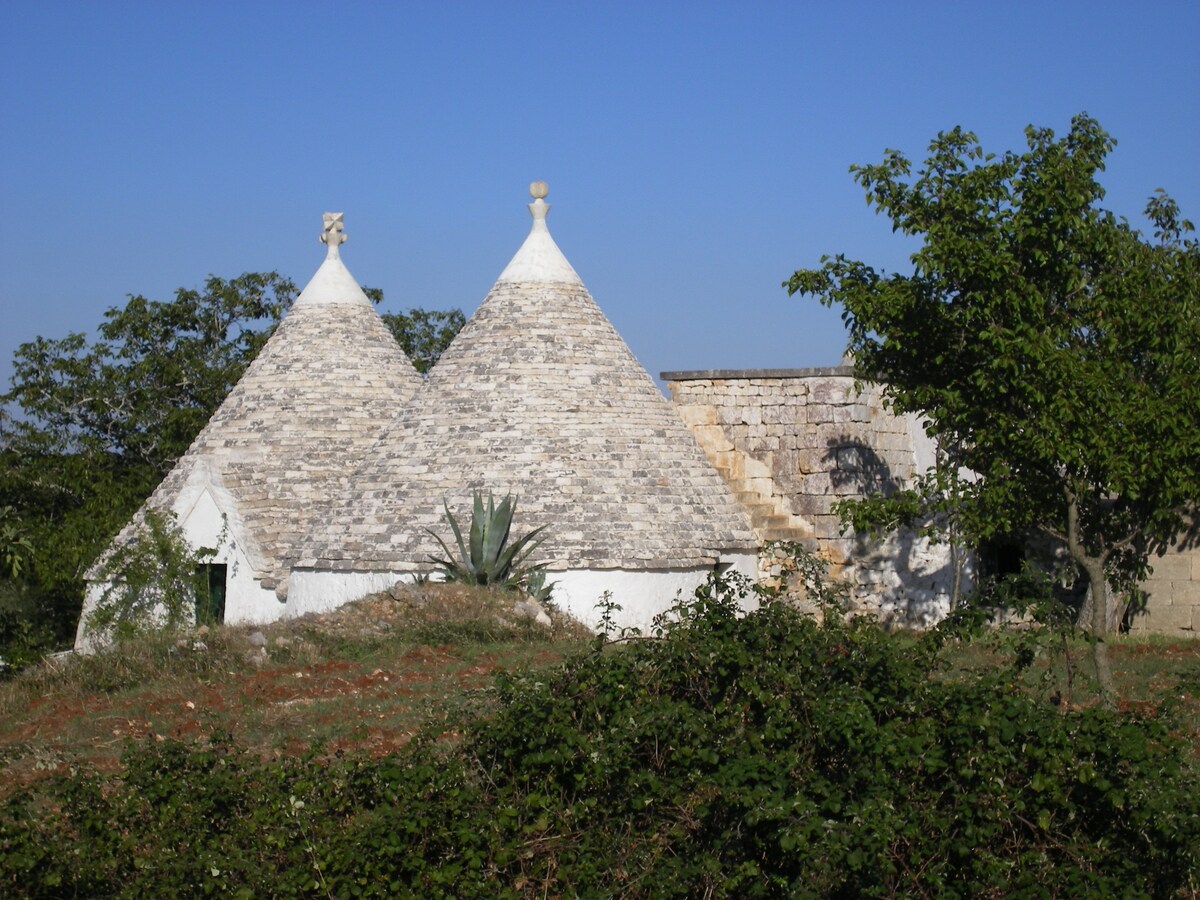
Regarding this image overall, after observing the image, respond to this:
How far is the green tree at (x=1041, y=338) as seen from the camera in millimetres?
11562

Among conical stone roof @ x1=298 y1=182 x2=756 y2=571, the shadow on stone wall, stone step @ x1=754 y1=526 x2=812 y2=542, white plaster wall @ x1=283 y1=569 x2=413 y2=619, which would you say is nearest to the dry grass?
white plaster wall @ x1=283 y1=569 x2=413 y2=619

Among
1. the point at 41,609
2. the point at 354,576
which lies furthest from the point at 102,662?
the point at 41,609

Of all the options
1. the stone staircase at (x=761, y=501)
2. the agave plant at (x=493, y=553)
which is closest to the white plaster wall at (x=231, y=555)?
the agave plant at (x=493, y=553)

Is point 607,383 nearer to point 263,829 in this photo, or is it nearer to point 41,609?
point 263,829

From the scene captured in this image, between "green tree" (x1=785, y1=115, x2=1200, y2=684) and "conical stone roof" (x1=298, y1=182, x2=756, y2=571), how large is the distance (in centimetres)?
333

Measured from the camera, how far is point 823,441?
54.7 feet

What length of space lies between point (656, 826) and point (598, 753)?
0.41 metres

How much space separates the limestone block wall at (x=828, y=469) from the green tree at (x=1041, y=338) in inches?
145

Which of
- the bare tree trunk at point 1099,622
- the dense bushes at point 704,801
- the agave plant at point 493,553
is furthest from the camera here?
the agave plant at point 493,553

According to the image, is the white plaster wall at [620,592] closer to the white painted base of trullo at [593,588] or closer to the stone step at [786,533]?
the white painted base of trullo at [593,588]

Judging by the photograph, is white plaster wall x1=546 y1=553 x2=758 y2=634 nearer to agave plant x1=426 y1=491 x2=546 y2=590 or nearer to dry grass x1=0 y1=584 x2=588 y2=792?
agave plant x1=426 y1=491 x2=546 y2=590

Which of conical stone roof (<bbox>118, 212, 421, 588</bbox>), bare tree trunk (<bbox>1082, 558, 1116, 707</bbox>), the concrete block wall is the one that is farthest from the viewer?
conical stone roof (<bbox>118, 212, 421, 588</bbox>)

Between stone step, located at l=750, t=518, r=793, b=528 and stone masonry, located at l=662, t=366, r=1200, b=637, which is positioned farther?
stone step, located at l=750, t=518, r=793, b=528

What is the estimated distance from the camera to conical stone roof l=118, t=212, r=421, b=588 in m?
17.2
